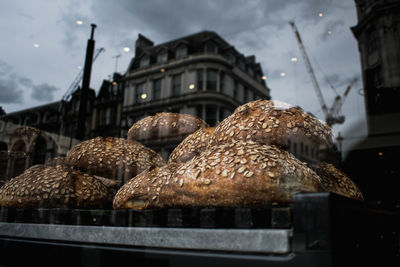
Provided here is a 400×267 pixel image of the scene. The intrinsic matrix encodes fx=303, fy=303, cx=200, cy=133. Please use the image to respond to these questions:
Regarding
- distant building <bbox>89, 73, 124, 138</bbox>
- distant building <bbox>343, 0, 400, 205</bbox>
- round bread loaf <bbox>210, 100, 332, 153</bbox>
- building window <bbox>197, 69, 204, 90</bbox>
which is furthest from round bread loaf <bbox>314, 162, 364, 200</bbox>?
distant building <bbox>89, 73, 124, 138</bbox>

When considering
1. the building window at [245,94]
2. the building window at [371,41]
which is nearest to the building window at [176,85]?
the building window at [245,94]

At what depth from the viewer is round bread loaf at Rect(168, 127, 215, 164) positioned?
2.04 meters

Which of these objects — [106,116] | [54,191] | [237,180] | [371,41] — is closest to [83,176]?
[54,191]

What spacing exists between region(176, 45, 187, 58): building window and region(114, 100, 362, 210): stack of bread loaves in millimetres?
978

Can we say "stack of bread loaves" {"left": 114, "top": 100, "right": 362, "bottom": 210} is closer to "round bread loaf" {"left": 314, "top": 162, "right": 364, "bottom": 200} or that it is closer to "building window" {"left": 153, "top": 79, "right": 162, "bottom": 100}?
"round bread loaf" {"left": 314, "top": 162, "right": 364, "bottom": 200}

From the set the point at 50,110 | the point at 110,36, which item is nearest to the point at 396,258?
the point at 110,36

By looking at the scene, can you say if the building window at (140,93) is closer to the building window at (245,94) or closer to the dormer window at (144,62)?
the dormer window at (144,62)

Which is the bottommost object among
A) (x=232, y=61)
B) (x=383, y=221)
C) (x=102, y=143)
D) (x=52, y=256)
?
(x=52, y=256)

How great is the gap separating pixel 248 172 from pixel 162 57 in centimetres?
190

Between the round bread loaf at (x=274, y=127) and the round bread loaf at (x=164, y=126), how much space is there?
0.77 m

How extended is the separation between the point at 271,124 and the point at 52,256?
1.30 m

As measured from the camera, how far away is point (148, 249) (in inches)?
45.4

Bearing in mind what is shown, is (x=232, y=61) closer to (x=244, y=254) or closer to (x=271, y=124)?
(x=271, y=124)

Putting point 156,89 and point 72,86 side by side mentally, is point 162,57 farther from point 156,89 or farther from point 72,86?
point 72,86
